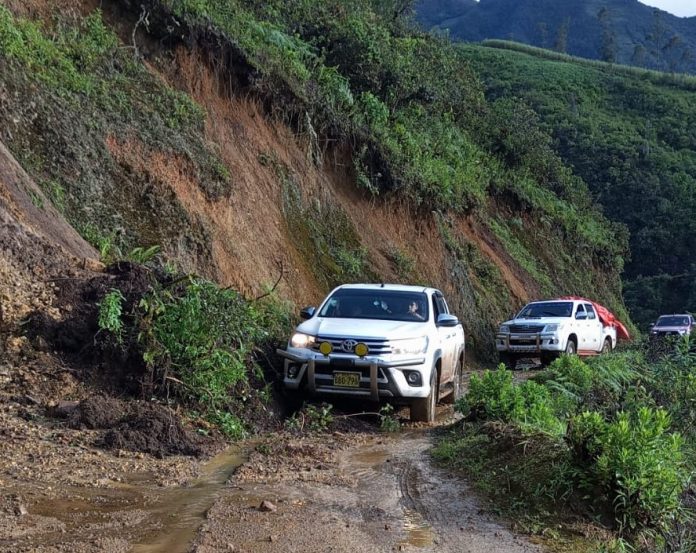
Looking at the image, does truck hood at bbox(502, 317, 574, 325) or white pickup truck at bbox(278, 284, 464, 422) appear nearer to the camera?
white pickup truck at bbox(278, 284, 464, 422)

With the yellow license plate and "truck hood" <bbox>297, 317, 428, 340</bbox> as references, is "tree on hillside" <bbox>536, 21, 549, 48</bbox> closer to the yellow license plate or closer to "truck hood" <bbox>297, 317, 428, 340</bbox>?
"truck hood" <bbox>297, 317, 428, 340</bbox>

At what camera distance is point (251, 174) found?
17.8 metres

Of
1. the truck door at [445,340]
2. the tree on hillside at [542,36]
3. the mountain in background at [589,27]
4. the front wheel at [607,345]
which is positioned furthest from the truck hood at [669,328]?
the tree on hillside at [542,36]

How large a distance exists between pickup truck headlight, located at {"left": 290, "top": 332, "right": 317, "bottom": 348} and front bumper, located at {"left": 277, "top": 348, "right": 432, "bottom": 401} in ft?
0.32

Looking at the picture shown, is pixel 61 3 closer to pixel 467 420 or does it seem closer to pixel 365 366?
pixel 365 366

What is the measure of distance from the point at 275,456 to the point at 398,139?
57.5 feet

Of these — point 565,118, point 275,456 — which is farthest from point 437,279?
point 565,118

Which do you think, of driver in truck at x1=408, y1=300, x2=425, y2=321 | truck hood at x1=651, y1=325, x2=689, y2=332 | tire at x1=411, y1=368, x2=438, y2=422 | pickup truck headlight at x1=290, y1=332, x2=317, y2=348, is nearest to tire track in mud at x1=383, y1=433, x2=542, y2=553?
tire at x1=411, y1=368, x2=438, y2=422

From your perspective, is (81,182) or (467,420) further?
(81,182)

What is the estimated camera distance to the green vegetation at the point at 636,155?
5900cm

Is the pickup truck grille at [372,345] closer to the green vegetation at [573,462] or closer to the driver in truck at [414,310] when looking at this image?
the green vegetation at [573,462]

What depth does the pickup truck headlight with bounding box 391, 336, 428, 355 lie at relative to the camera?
9.87m

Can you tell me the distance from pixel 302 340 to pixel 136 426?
2.90m

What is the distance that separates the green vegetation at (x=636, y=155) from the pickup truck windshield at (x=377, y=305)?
1654 inches
